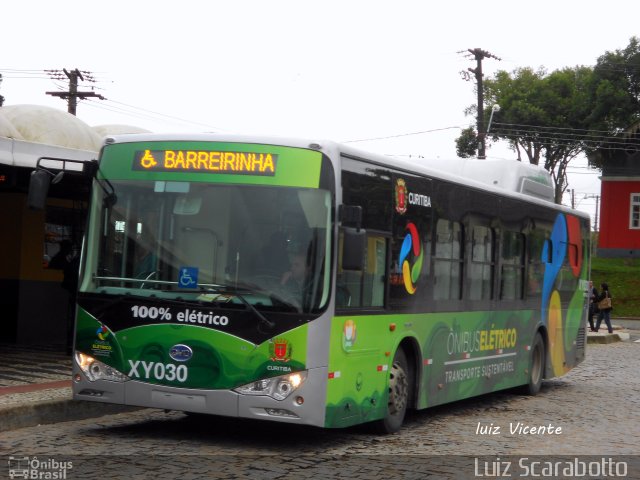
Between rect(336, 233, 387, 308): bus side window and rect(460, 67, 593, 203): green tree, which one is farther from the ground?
rect(460, 67, 593, 203): green tree

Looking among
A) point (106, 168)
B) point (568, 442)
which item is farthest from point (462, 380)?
point (106, 168)

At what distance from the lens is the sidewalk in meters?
10.7

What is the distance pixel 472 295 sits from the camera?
13.5 metres

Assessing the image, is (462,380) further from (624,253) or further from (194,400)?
(624,253)

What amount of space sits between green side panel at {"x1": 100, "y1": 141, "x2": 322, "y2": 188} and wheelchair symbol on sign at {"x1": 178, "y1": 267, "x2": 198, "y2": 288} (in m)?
0.83

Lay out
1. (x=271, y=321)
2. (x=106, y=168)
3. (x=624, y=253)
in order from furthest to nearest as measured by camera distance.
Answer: (x=624, y=253) → (x=106, y=168) → (x=271, y=321)

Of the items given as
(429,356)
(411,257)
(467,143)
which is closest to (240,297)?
(411,257)

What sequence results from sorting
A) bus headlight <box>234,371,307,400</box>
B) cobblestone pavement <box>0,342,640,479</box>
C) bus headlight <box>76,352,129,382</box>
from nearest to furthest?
cobblestone pavement <box>0,342,640,479</box>, bus headlight <box>234,371,307,400</box>, bus headlight <box>76,352,129,382</box>

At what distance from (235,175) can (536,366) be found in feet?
26.7

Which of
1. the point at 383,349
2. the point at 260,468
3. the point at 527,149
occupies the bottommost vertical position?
the point at 260,468

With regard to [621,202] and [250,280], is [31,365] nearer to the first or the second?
[250,280]

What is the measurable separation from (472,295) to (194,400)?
4.83m
